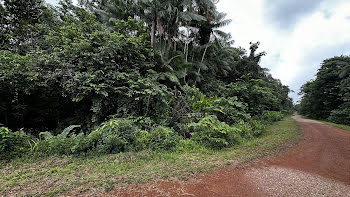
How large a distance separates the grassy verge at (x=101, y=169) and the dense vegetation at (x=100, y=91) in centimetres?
48

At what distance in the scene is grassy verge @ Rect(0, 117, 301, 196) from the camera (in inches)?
92.1

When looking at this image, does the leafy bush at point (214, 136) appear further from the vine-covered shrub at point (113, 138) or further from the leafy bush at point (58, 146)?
the leafy bush at point (58, 146)

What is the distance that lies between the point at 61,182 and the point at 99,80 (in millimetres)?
4211

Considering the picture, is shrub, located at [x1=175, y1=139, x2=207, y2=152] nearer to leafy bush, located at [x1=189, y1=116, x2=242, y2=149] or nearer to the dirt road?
leafy bush, located at [x1=189, y1=116, x2=242, y2=149]

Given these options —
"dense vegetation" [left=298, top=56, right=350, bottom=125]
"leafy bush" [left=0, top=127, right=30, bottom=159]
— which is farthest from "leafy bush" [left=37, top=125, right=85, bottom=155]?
"dense vegetation" [left=298, top=56, right=350, bottom=125]

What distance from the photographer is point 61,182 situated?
248 centimetres

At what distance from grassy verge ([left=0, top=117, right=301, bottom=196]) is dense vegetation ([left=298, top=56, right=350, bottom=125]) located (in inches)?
596

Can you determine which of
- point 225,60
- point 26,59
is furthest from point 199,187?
point 225,60

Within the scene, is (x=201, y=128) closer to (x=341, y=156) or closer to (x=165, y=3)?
(x=341, y=156)

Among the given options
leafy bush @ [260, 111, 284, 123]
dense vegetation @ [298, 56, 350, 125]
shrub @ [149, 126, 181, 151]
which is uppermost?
dense vegetation @ [298, 56, 350, 125]

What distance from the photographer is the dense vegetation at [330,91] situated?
42.0 feet

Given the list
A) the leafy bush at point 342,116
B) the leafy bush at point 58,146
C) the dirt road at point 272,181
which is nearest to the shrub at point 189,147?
the dirt road at point 272,181

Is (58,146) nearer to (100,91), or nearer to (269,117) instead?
(100,91)

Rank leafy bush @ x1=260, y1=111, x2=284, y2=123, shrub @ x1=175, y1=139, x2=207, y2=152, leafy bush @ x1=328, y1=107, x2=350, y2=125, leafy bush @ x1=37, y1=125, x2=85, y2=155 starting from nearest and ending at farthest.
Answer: leafy bush @ x1=37, y1=125, x2=85, y2=155
shrub @ x1=175, y1=139, x2=207, y2=152
leafy bush @ x1=260, y1=111, x2=284, y2=123
leafy bush @ x1=328, y1=107, x2=350, y2=125
